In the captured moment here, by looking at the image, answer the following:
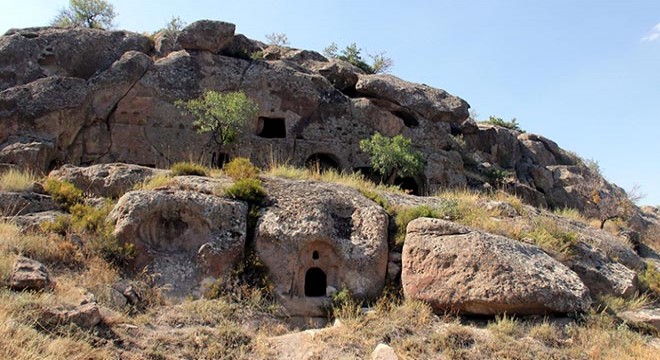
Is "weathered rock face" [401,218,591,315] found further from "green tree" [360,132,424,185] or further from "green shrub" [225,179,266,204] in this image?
"green tree" [360,132,424,185]

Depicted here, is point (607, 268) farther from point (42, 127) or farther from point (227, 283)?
point (42, 127)

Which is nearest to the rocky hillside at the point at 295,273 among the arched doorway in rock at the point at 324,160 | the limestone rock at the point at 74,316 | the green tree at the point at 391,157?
the limestone rock at the point at 74,316

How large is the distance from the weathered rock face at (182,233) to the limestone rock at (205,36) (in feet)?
40.5

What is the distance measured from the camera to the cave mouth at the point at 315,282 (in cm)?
1052

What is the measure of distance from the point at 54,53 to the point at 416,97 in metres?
13.3

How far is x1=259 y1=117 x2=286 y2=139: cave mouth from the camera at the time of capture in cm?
2150

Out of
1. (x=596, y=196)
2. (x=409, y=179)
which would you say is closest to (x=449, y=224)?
→ (x=409, y=179)

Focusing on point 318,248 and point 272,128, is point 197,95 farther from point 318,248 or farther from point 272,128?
point 318,248

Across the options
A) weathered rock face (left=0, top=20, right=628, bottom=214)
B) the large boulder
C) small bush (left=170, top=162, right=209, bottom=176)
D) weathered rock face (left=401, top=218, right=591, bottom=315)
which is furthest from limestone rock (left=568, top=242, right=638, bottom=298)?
the large boulder

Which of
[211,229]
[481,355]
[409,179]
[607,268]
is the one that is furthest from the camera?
[409,179]

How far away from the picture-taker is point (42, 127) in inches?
717

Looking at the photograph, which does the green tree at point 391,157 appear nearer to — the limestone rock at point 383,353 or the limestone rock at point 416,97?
the limestone rock at point 416,97

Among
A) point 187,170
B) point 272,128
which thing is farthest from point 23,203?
point 272,128

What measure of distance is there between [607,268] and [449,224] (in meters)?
3.58
